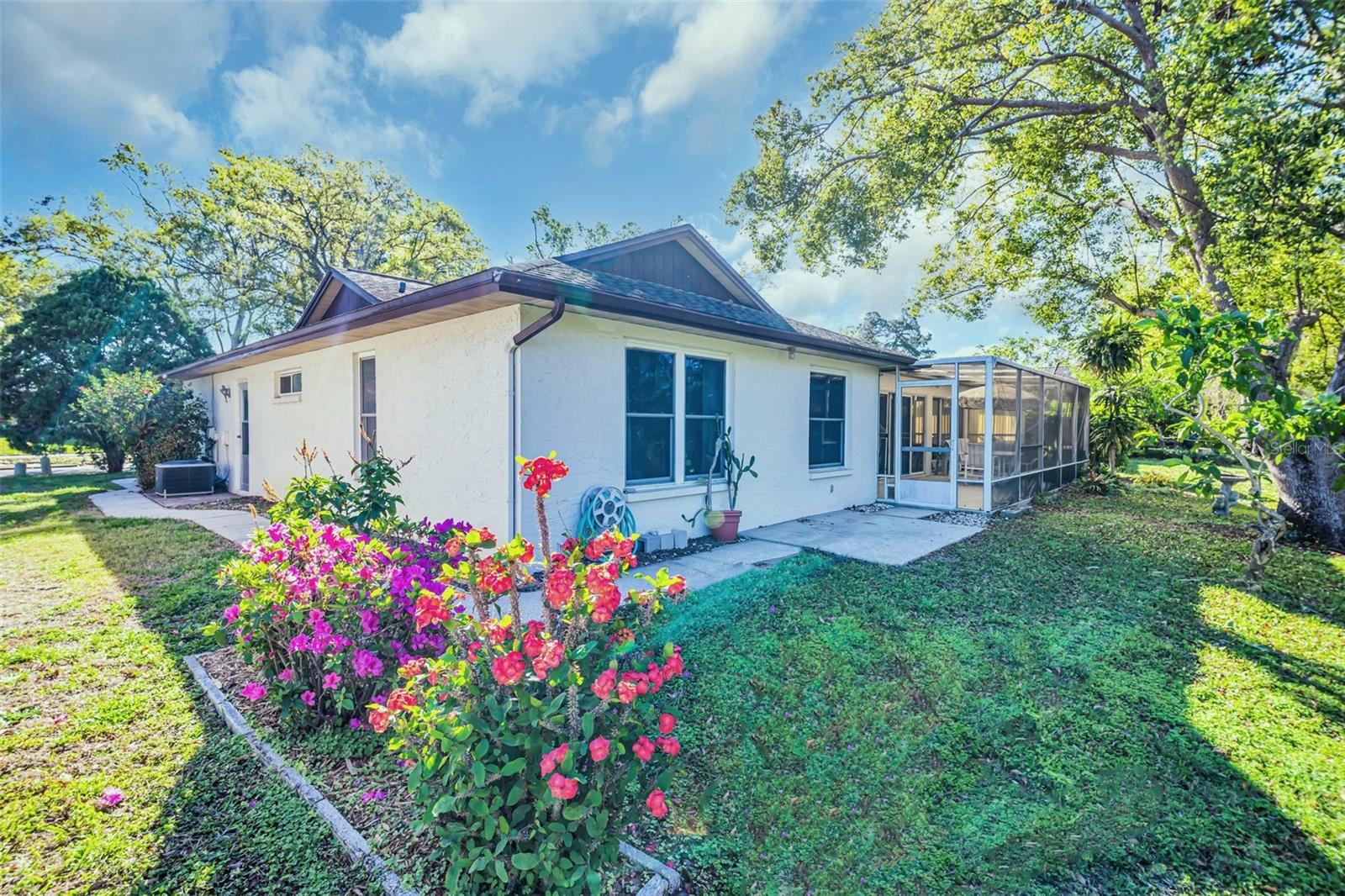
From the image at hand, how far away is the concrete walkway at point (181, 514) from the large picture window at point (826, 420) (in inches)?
→ 314

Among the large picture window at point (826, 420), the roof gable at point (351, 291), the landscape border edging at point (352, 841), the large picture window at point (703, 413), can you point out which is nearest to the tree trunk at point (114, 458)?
the roof gable at point (351, 291)

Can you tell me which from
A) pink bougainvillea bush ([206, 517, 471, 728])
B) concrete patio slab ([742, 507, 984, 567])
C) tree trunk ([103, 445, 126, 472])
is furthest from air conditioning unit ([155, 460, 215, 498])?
concrete patio slab ([742, 507, 984, 567])

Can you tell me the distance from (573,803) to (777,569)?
4378mm

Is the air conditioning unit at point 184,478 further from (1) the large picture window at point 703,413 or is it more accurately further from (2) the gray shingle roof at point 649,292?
(1) the large picture window at point 703,413

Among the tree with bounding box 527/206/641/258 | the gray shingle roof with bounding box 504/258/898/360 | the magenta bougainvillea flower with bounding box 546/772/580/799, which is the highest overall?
the tree with bounding box 527/206/641/258

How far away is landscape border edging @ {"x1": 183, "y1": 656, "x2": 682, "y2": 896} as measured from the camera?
1967mm

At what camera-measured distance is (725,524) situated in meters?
7.36

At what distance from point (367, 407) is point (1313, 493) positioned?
1312 centimetres

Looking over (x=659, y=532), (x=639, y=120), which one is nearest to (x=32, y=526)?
(x=659, y=532)

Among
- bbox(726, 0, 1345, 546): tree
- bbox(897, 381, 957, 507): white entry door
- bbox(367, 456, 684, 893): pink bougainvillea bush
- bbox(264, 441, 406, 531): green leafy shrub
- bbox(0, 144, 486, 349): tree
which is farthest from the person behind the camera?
bbox(0, 144, 486, 349): tree

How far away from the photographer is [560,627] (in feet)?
6.75

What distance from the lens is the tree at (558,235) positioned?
27359mm

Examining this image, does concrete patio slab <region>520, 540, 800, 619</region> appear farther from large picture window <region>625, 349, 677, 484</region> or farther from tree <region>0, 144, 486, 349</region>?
tree <region>0, 144, 486, 349</region>

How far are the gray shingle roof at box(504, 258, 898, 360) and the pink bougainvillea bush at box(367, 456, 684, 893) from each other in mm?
3750
